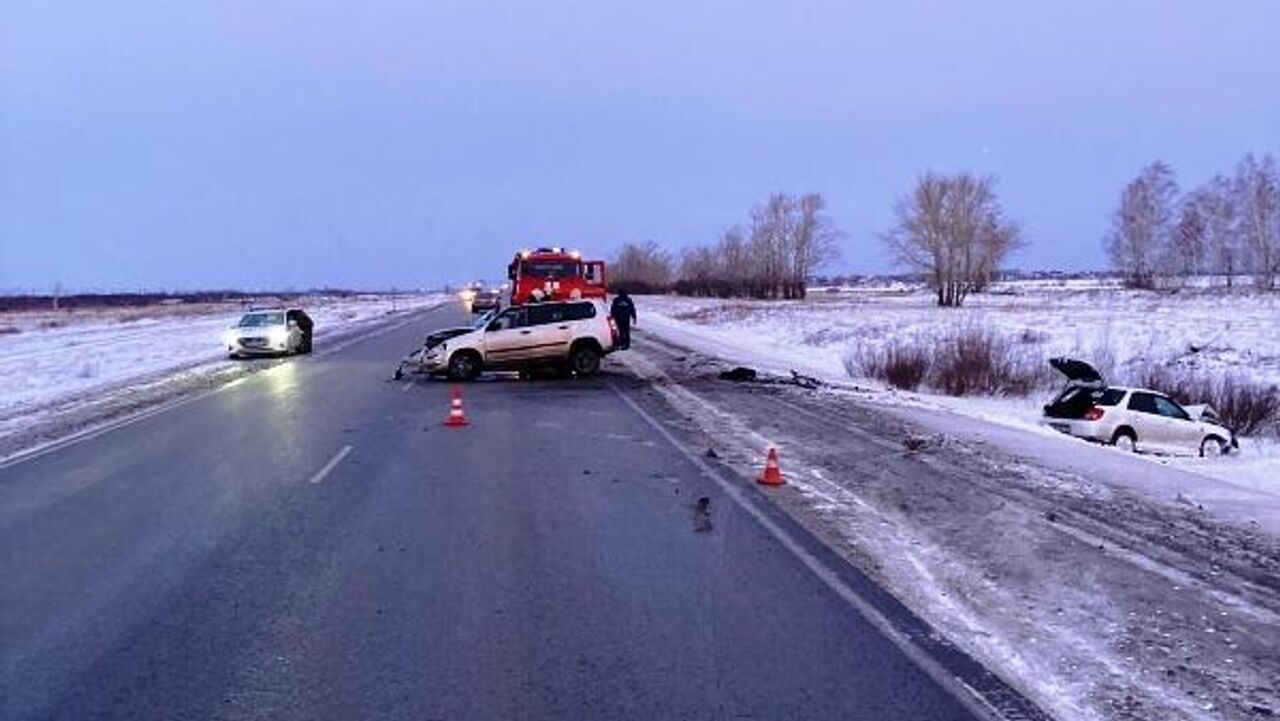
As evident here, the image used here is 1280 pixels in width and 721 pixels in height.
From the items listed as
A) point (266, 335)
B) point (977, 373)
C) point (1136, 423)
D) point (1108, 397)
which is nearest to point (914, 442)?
point (1108, 397)

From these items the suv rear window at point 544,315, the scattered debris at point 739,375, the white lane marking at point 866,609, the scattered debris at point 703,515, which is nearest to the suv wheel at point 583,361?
the suv rear window at point 544,315

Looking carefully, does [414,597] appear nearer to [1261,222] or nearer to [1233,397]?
[1233,397]

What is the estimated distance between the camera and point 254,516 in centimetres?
1066

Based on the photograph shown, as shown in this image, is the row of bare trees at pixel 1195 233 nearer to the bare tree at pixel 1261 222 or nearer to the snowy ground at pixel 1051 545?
the bare tree at pixel 1261 222

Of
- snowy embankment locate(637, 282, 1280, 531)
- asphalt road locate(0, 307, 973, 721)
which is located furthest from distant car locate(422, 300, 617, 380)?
asphalt road locate(0, 307, 973, 721)

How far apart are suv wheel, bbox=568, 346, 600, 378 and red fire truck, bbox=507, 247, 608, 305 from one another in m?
8.96

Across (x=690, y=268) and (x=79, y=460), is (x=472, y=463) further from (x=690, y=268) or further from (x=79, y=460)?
(x=690, y=268)

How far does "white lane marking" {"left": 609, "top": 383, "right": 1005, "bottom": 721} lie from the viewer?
5727 millimetres

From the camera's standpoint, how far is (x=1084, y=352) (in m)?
38.2

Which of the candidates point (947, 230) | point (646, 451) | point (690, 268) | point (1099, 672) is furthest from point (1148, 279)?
point (1099, 672)

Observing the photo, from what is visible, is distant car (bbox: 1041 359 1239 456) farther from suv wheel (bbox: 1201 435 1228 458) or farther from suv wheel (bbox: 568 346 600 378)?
suv wheel (bbox: 568 346 600 378)

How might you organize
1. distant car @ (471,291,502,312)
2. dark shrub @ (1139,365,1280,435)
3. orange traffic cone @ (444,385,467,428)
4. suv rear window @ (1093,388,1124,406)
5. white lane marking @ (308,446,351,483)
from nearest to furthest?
white lane marking @ (308,446,351,483), orange traffic cone @ (444,385,467,428), suv rear window @ (1093,388,1124,406), dark shrub @ (1139,365,1280,435), distant car @ (471,291,502,312)

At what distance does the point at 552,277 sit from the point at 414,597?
101ft

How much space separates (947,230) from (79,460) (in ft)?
308
